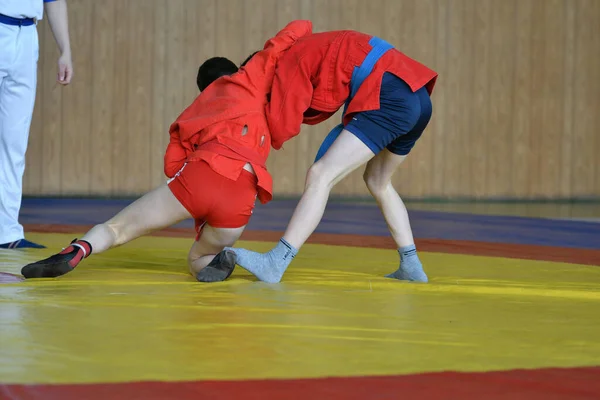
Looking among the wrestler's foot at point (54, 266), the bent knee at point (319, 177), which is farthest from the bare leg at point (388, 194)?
the wrestler's foot at point (54, 266)

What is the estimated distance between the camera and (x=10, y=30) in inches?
153

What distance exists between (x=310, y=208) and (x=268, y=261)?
0.65 feet

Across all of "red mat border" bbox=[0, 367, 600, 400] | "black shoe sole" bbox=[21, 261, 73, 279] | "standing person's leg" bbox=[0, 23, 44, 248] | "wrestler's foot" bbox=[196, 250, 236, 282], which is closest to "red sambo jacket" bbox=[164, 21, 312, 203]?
"wrestler's foot" bbox=[196, 250, 236, 282]

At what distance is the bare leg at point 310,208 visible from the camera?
2.88m

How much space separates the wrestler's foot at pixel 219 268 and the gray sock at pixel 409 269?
566 mm

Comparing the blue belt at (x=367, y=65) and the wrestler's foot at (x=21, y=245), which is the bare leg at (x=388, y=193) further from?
the wrestler's foot at (x=21, y=245)

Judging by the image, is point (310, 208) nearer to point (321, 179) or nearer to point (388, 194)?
point (321, 179)

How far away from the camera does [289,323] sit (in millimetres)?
2250

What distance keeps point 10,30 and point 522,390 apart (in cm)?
282

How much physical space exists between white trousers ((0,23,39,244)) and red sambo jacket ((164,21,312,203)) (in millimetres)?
1124

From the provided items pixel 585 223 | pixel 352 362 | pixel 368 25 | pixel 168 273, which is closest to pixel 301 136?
pixel 368 25

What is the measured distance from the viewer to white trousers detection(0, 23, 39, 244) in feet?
12.8

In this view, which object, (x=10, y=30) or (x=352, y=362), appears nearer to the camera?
(x=352, y=362)

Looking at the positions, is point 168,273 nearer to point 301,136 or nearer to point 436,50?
point 301,136
